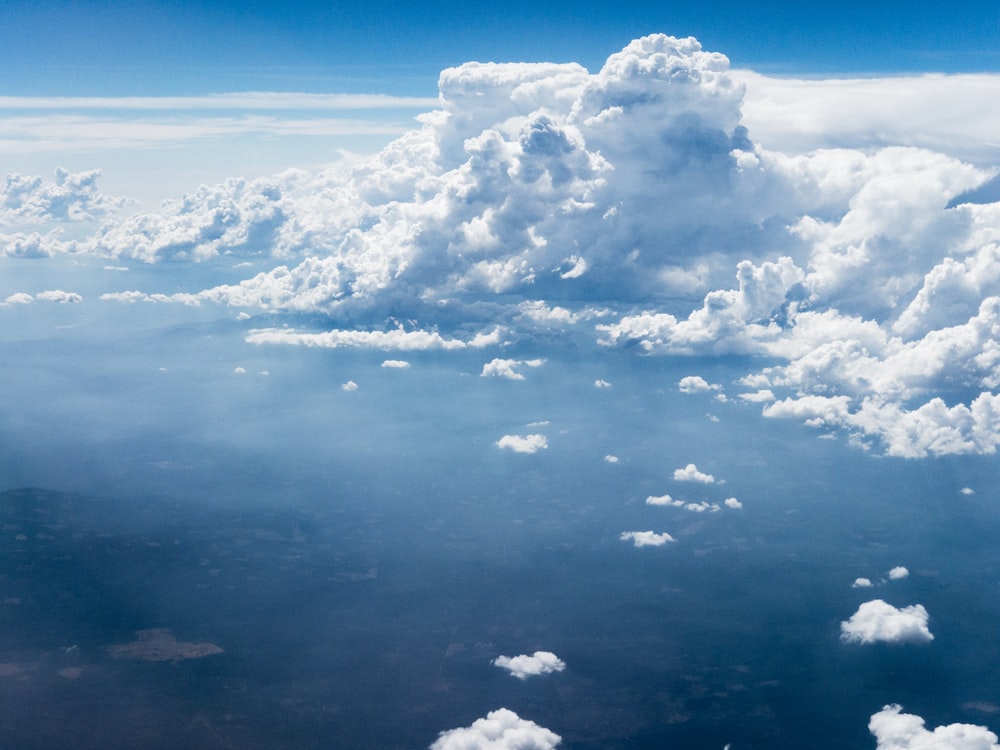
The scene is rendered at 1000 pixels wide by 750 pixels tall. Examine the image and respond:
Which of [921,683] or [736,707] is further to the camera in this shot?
[921,683]

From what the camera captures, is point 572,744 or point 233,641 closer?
point 572,744

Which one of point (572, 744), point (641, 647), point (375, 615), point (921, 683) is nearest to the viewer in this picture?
point (572, 744)

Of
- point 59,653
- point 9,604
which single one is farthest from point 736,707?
point 9,604

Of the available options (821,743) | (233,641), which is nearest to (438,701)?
(233,641)

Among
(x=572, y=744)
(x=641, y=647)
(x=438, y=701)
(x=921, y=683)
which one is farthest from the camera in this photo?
(x=641, y=647)

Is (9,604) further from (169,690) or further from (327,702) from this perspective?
(327,702)

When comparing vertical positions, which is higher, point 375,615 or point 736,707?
point 375,615

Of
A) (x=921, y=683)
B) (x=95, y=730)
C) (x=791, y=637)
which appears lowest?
(x=95, y=730)

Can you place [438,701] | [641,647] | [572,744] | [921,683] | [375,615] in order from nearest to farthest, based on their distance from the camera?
1. [572,744]
2. [438,701]
3. [921,683]
4. [641,647]
5. [375,615]

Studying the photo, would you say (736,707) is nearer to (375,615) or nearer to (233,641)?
(375,615)
